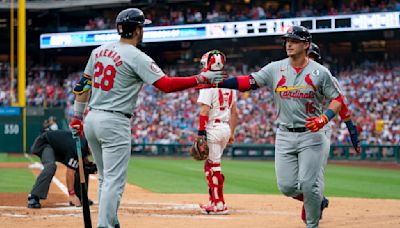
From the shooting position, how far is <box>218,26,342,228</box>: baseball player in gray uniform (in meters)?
7.36

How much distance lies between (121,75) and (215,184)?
3.59 m

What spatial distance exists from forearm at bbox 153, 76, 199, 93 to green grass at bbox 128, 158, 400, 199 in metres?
7.50

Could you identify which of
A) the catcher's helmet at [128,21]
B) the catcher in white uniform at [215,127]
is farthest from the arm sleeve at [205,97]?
the catcher's helmet at [128,21]

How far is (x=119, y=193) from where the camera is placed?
21.7 feet

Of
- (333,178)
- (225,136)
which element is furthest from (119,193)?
(333,178)

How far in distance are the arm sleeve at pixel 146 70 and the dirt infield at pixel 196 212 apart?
2377 millimetres

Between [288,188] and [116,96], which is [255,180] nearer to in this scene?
[288,188]

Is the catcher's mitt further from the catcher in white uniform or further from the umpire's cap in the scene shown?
the umpire's cap

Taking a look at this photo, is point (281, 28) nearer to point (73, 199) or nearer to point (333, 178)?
point (333, 178)

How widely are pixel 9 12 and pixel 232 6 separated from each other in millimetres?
12596

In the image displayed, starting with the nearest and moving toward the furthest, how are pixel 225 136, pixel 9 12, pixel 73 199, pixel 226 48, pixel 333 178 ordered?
1. pixel 225 136
2. pixel 73 199
3. pixel 333 178
4. pixel 226 48
5. pixel 9 12

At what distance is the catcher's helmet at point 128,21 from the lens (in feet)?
22.2

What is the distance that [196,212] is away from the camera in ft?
33.2

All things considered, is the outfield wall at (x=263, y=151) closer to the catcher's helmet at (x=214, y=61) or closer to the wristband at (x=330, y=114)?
the catcher's helmet at (x=214, y=61)
